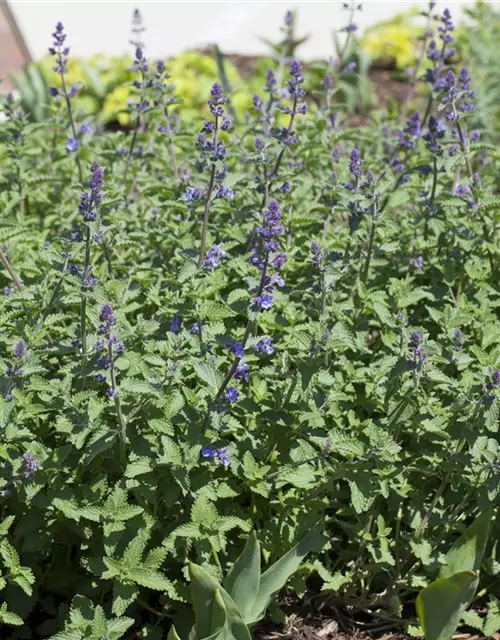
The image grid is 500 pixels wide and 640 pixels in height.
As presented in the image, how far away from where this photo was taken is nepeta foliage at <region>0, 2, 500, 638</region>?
8.84 ft

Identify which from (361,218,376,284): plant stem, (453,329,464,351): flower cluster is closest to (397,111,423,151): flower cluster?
(361,218,376,284): plant stem

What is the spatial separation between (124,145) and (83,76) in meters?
4.03

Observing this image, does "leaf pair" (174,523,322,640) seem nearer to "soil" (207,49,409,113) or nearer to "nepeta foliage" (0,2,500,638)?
"nepeta foliage" (0,2,500,638)

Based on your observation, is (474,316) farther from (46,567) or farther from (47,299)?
(46,567)

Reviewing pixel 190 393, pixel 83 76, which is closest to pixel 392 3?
pixel 83 76

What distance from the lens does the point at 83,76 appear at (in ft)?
26.6

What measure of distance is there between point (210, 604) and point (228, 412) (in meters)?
0.65

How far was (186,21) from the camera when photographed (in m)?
10.7

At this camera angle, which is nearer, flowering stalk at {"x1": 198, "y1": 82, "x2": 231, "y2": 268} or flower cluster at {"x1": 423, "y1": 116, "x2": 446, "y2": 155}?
flowering stalk at {"x1": 198, "y1": 82, "x2": 231, "y2": 268}

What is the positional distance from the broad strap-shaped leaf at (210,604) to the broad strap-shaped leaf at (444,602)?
57 centimetres

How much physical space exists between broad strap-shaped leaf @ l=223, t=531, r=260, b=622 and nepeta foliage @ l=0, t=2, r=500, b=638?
14 cm

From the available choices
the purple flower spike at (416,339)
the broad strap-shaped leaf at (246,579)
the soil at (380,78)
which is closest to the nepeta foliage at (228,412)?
the purple flower spike at (416,339)

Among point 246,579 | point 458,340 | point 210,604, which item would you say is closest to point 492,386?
point 458,340

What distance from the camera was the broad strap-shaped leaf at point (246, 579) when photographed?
256 centimetres
